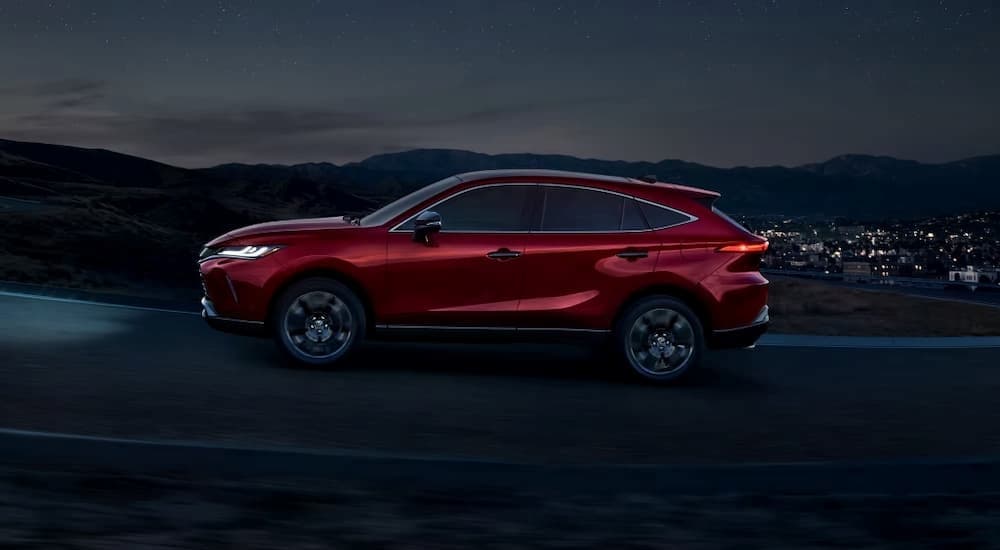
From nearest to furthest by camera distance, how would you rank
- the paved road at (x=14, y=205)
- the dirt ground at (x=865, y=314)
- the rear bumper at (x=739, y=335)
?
the rear bumper at (x=739, y=335) → the dirt ground at (x=865, y=314) → the paved road at (x=14, y=205)

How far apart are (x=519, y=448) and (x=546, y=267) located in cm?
307

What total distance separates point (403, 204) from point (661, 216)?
7.43ft

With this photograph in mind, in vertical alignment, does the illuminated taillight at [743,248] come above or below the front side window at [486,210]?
below

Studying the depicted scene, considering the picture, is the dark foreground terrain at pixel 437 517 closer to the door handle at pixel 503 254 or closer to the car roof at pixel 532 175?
the door handle at pixel 503 254

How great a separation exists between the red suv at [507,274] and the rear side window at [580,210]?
0.01 metres

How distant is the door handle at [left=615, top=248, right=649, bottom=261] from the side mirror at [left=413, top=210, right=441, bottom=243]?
1588mm

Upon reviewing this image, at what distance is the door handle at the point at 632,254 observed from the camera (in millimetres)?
9805

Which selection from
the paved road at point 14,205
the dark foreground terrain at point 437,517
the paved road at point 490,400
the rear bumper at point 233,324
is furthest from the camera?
the paved road at point 14,205

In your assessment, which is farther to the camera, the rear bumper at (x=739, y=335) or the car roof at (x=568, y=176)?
the car roof at (x=568, y=176)

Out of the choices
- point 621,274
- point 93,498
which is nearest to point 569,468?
point 93,498

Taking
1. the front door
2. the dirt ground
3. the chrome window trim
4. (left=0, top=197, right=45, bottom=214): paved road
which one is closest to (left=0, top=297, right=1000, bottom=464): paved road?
the front door

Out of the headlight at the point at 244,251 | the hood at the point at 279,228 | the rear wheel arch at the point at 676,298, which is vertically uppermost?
the hood at the point at 279,228

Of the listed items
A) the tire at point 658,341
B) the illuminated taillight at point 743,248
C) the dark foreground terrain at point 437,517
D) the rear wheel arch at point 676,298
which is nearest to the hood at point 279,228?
the rear wheel arch at point 676,298

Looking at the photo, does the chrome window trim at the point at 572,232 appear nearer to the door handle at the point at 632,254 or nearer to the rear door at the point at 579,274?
the rear door at the point at 579,274
